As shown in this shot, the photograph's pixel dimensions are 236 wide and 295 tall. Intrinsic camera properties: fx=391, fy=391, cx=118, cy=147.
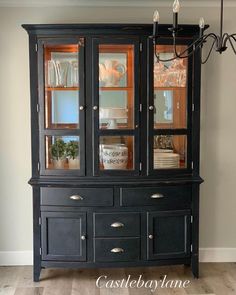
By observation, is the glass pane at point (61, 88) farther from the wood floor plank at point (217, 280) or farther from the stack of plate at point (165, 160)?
the wood floor plank at point (217, 280)

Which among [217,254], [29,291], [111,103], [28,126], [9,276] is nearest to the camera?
[29,291]

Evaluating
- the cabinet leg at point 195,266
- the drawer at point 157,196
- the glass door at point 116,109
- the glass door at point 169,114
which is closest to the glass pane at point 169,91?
the glass door at point 169,114

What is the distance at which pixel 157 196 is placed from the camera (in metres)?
3.06

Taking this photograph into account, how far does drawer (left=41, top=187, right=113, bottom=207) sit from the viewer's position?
120 inches

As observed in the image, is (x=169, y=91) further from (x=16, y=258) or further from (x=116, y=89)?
(x=16, y=258)

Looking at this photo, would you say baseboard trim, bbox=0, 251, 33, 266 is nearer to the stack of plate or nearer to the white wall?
the white wall

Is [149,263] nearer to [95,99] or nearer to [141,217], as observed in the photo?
[141,217]

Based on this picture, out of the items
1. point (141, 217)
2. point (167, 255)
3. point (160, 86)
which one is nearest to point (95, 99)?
point (160, 86)

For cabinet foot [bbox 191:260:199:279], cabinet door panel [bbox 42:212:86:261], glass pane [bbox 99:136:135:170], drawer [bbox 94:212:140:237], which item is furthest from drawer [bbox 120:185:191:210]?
cabinet foot [bbox 191:260:199:279]

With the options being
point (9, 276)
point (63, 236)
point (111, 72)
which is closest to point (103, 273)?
point (63, 236)

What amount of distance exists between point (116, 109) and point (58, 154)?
0.59 meters

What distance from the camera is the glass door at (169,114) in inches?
121

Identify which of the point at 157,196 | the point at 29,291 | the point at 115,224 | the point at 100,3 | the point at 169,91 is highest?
the point at 100,3

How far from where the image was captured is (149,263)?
3117 mm
